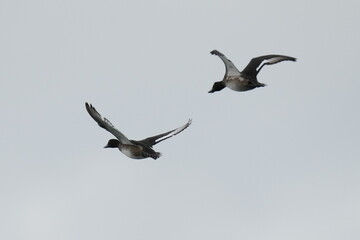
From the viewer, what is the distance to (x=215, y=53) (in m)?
45.3

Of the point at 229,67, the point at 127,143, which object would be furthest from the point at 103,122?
the point at 229,67

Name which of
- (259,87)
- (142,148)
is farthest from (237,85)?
(142,148)

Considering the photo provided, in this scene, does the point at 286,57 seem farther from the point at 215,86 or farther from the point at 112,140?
the point at 112,140

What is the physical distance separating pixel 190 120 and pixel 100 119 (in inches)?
197

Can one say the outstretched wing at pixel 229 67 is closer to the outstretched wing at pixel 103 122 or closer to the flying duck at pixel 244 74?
the flying duck at pixel 244 74

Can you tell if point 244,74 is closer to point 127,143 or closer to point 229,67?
point 229,67

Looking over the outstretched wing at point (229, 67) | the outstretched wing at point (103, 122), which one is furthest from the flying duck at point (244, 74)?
the outstretched wing at point (103, 122)

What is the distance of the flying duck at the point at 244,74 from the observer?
46.2 metres

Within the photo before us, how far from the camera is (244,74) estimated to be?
154 ft

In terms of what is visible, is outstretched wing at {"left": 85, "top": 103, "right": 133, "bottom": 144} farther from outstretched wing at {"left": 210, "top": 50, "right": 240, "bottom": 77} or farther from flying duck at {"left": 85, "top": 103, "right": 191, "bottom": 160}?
outstretched wing at {"left": 210, "top": 50, "right": 240, "bottom": 77}

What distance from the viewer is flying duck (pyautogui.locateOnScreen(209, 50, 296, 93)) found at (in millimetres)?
46219

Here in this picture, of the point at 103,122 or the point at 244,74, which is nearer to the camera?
the point at 103,122

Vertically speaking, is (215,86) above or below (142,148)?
above

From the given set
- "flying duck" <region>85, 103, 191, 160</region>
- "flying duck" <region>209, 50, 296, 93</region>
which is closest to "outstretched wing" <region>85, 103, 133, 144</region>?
"flying duck" <region>85, 103, 191, 160</region>
